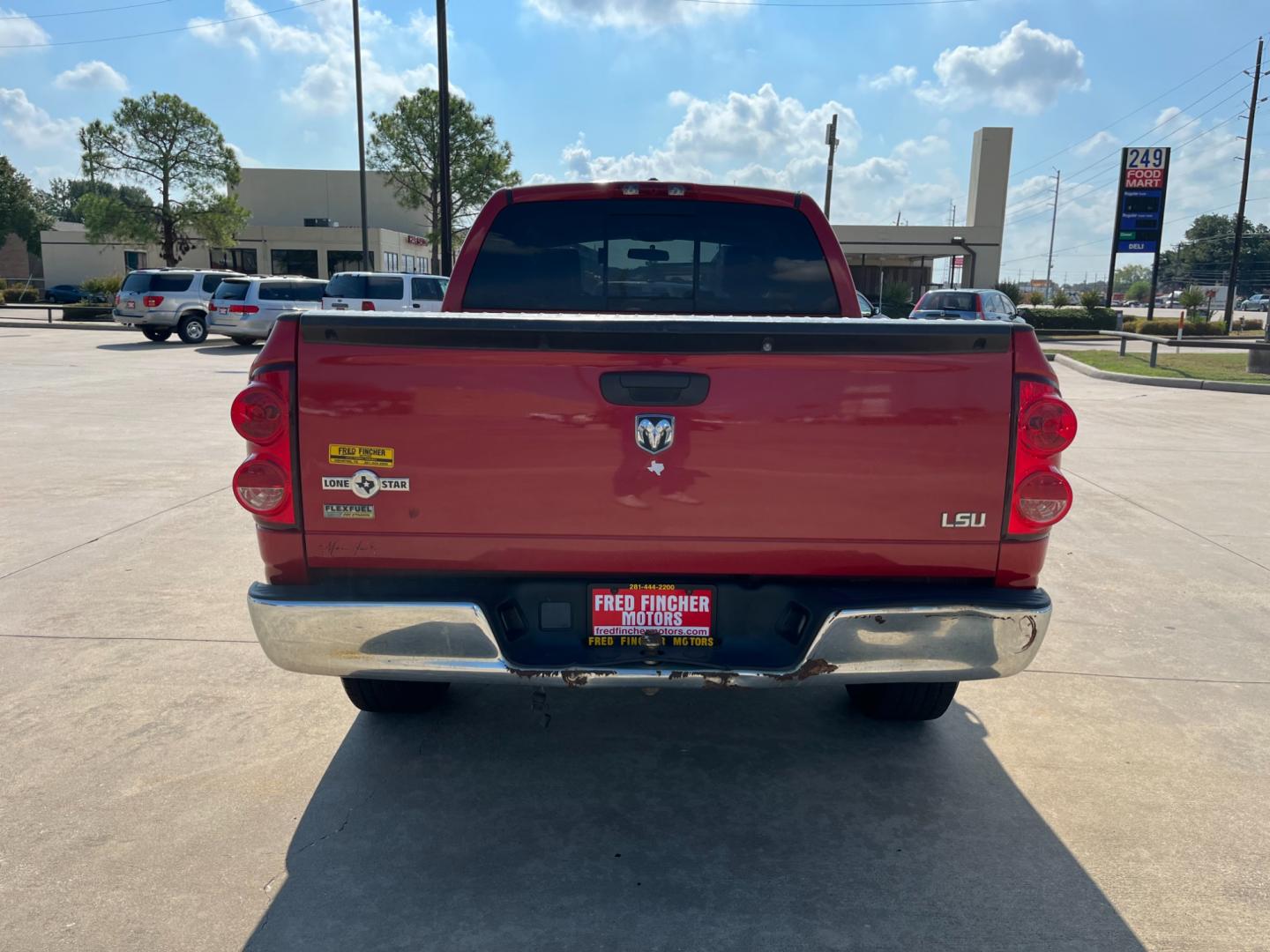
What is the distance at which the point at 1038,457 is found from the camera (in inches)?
119

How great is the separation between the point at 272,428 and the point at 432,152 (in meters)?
53.1

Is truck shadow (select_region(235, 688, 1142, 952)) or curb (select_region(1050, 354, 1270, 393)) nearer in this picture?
truck shadow (select_region(235, 688, 1142, 952))

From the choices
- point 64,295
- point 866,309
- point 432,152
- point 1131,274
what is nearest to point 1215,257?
point 1131,274

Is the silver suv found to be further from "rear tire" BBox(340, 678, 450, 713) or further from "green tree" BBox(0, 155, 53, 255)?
"green tree" BBox(0, 155, 53, 255)

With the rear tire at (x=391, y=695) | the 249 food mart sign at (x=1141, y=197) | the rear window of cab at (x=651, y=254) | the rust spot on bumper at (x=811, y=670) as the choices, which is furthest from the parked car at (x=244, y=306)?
the 249 food mart sign at (x=1141, y=197)

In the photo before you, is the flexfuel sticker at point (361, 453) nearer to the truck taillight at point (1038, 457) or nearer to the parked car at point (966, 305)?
the truck taillight at point (1038, 457)

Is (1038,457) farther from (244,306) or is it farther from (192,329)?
(192,329)

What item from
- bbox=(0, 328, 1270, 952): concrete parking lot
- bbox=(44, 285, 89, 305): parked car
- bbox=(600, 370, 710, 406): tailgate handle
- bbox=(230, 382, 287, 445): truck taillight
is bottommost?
bbox=(0, 328, 1270, 952): concrete parking lot

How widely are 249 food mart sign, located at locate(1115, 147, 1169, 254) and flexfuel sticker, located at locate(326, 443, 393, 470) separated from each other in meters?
48.0

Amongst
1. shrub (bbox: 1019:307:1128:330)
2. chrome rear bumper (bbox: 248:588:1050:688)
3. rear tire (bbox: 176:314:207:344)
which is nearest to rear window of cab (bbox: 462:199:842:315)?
chrome rear bumper (bbox: 248:588:1050:688)

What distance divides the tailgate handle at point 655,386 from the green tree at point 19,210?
86587 mm

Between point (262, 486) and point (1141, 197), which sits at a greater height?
point (1141, 197)

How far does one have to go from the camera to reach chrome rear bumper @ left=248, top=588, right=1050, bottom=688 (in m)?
2.98

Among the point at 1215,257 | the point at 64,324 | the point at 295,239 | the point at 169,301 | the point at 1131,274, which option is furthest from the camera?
the point at 1131,274
